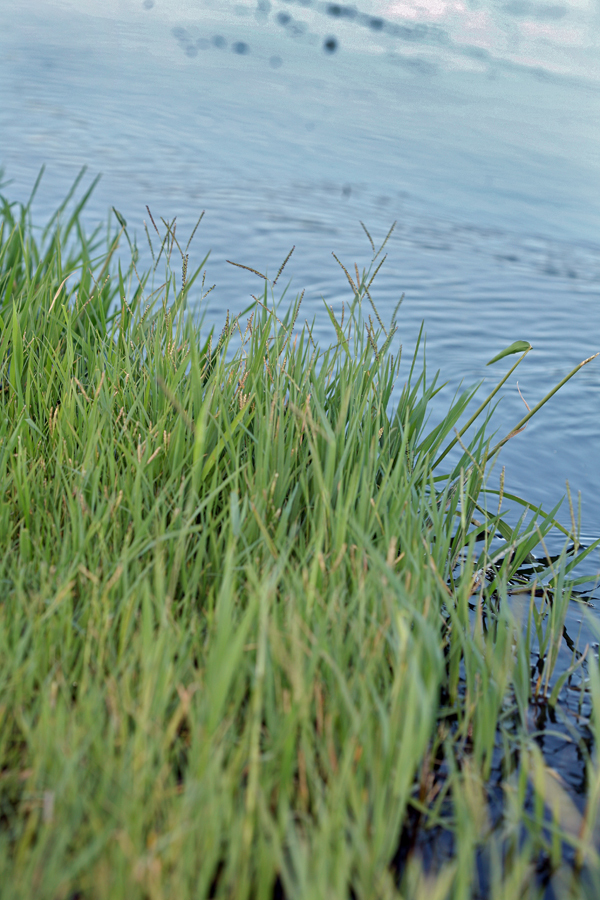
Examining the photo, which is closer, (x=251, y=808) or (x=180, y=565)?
(x=251, y=808)

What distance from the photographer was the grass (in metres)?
1.10

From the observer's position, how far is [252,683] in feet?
4.46

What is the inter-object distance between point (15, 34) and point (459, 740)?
55.1 feet

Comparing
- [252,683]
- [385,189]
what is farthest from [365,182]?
[252,683]

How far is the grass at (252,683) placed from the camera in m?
1.10

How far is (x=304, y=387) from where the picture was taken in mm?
2152

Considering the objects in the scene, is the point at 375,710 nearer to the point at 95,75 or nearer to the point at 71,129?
the point at 71,129

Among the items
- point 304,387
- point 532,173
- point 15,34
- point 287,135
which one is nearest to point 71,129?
point 287,135

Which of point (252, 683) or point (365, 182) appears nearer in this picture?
point (252, 683)

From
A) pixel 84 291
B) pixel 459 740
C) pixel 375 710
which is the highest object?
pixel 84 291

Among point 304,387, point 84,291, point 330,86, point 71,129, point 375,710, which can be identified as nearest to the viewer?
point 375,710

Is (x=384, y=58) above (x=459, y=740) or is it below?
above

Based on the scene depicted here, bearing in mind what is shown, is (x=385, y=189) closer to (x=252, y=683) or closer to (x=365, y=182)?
(x=365, y=182)

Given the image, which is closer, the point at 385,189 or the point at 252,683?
the point at 252,683
